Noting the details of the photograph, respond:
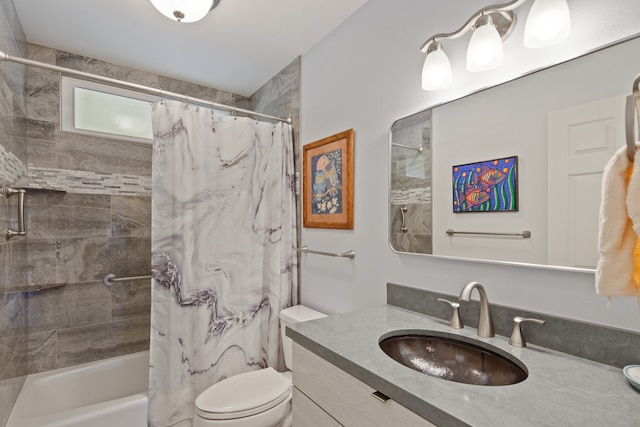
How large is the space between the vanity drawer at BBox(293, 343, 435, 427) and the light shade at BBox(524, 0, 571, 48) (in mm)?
1156

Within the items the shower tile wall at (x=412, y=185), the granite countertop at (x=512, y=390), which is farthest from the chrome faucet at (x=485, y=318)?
the shower tile wall at (x=412, y=185)

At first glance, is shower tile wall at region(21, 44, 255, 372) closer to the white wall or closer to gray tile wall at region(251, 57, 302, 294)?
gray tile wall at region(251, 57, 302, 294)

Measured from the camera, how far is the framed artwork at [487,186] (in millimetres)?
1099

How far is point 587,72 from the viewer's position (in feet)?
3.01

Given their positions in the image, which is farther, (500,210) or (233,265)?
(233,265)

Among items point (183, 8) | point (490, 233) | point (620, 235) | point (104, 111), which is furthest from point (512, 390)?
point (104, 111)

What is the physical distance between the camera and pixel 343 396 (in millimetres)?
963

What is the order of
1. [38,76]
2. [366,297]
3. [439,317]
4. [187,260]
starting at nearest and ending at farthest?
[439,317] < [366,297] < [187,260] < [38,76]

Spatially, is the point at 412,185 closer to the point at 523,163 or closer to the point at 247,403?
the point at 523,163

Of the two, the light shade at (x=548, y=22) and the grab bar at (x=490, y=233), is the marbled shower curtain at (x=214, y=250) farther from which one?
the light shade at (x=548, y=22)

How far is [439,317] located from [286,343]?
1.08m

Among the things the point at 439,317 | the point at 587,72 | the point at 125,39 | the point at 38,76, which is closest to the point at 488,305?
the point at 439,317

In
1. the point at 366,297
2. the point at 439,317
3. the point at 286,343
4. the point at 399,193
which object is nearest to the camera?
the point at 439,317

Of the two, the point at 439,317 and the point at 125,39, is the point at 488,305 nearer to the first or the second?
the point at 439,317
